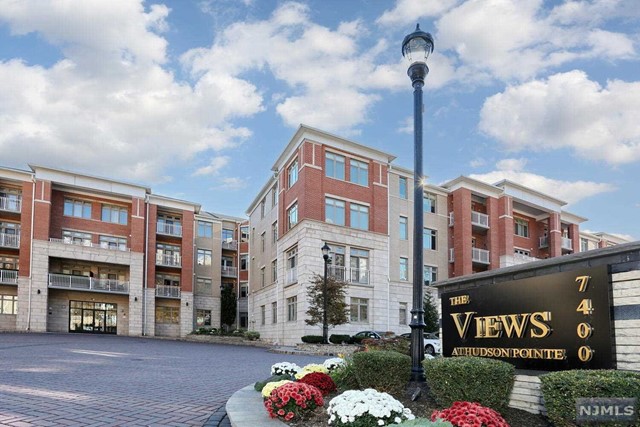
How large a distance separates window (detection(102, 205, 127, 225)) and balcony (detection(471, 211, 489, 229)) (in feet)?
99.0

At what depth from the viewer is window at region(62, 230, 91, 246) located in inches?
1583

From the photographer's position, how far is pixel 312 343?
26750 mm

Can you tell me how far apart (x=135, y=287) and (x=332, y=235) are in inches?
762

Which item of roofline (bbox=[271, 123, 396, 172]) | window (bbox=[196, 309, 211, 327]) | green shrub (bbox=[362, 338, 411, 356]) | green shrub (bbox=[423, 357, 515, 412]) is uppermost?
roofline (bbox=[271, 123, 396, 172])

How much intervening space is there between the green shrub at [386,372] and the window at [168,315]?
40519 millimetres

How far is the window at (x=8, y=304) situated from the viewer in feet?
121

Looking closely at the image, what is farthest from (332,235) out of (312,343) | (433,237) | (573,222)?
(573,222)

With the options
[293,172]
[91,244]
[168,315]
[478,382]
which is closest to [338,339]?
[293,172]

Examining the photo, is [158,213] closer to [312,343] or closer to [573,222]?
[312,343]

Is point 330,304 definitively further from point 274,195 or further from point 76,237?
point 76,237

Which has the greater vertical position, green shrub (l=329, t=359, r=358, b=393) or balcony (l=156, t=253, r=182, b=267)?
balcony (l=156, t=253, r=182, b=267)

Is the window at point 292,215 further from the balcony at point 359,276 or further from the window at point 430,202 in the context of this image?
the window at point 430,202

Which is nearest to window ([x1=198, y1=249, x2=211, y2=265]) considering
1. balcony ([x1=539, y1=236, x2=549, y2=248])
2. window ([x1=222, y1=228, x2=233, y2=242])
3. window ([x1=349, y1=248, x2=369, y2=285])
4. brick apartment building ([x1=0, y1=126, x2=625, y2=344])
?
brick apartment building ([x1=0, y1=126, x2=625, y2=344])

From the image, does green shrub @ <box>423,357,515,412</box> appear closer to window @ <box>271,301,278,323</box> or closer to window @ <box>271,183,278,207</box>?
window @ <box>271,301,278,323</box>
